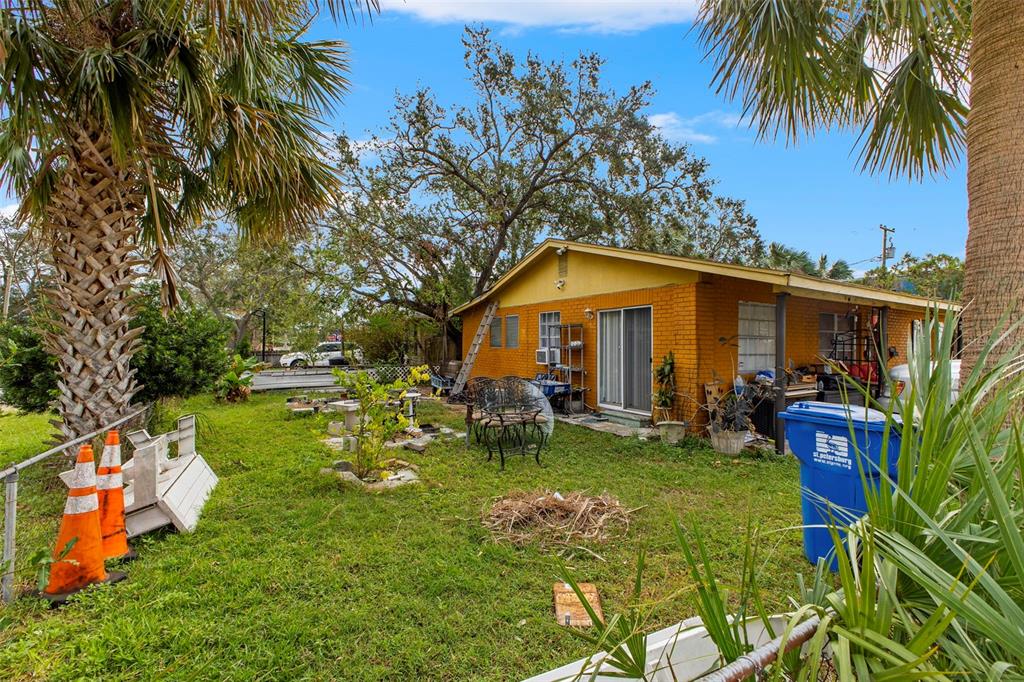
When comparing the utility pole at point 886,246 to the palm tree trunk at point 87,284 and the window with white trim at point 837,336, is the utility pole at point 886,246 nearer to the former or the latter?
the window with white trim at point 837,336

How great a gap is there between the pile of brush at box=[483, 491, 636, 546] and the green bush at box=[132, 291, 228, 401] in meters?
4.96

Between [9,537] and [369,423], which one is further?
[369,423]

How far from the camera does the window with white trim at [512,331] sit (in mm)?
12773

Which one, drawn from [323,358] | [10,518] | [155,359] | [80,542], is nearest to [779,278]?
[80,542]

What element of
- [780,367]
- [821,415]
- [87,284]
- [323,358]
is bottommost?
[323,358]

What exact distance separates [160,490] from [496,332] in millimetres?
10098

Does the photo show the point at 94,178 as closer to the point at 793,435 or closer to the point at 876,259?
the point at 793,435

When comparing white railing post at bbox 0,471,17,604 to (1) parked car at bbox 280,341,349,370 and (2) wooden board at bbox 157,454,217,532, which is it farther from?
(1) parked car at bbox 280,341,349,370

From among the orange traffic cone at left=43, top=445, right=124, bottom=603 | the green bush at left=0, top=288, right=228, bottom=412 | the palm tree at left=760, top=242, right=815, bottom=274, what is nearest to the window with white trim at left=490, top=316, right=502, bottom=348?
the green bush at left=0, top=288, right=228, bottom=412

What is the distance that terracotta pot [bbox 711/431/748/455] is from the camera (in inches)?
272

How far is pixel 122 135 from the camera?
425 centimetres

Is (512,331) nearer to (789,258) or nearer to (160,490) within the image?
(160,490)

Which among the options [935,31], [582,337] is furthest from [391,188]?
[935,31]

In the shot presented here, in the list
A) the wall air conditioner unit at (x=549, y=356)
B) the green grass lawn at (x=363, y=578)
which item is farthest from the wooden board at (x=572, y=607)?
the wall air conditioner unit at (x=549, y=356)
